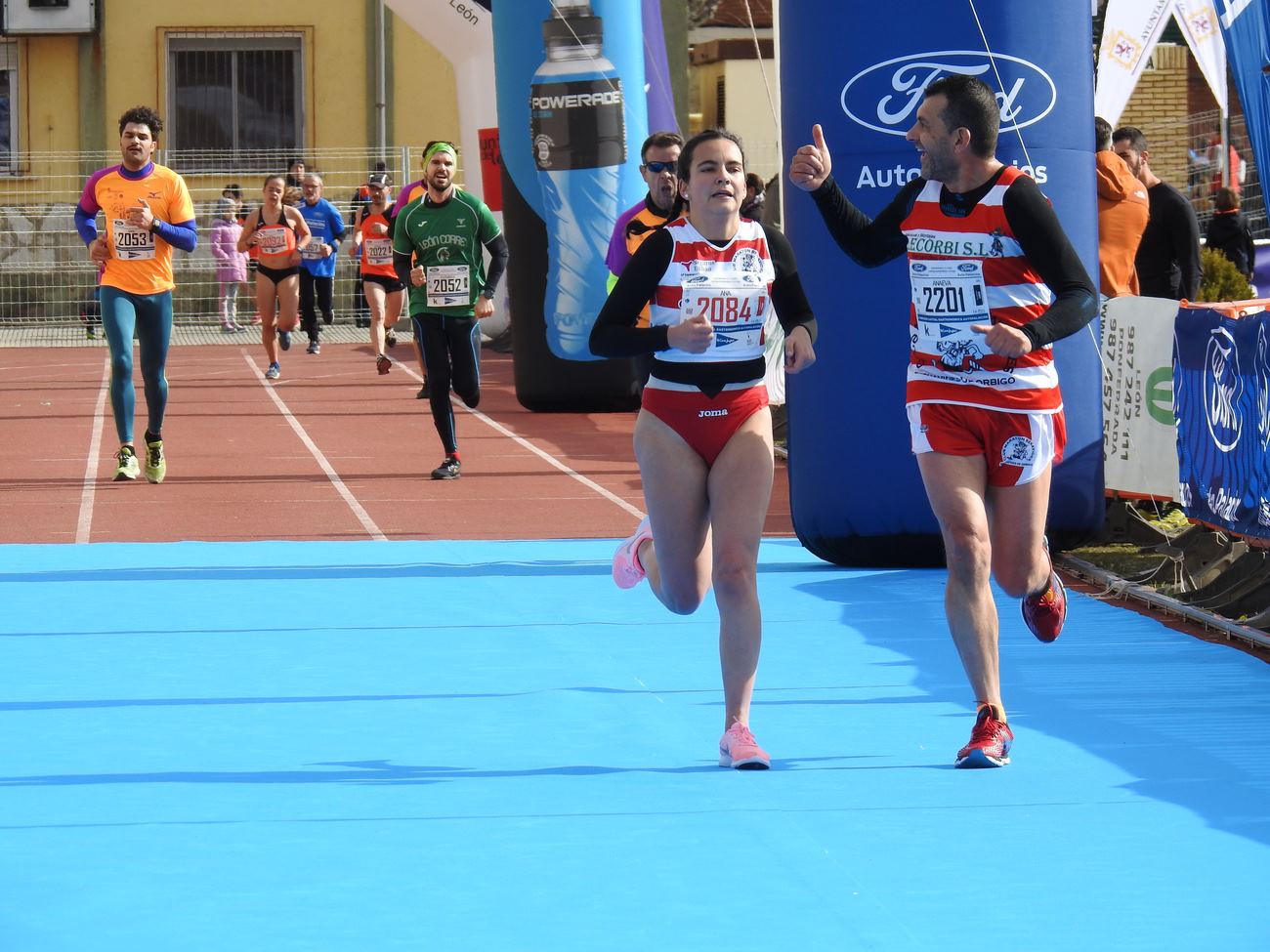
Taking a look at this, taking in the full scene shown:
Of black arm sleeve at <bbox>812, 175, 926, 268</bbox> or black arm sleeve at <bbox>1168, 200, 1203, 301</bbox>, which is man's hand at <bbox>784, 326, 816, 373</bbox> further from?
black arm sleeve at <bbox>1168, 200, 1203, 301</bbox>

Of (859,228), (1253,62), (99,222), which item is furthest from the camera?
(99,222)

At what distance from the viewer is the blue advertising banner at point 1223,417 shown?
27.7 ft

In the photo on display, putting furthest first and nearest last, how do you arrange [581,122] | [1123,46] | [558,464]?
[1123,46] < [581,122] < [558,464]

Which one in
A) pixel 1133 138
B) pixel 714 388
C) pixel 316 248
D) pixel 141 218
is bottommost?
pixel 714 388

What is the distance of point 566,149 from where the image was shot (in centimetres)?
1706

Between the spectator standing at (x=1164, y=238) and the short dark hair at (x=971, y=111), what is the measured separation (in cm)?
712

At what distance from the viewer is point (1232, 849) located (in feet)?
16.3

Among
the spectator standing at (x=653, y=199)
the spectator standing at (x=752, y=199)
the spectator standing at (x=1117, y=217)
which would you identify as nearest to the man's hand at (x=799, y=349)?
the spectator standing at (x=653, y=199)

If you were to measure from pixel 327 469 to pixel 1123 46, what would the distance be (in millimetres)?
8379

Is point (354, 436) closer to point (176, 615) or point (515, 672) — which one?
point (176, 615)

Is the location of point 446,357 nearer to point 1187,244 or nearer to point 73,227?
point 1187,244

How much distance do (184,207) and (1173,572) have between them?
6411 millimetres

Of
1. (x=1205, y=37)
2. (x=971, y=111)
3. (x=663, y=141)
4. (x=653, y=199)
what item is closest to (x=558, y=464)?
(x=653, y=199)

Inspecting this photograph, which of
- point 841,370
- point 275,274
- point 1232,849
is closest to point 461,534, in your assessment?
point 841,370
